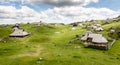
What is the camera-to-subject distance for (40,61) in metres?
37.8

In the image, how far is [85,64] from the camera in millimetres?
36344

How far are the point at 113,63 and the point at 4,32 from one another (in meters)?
80.2

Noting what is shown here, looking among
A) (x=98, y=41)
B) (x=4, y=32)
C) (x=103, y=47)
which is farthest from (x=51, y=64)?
(x=4, y=32)

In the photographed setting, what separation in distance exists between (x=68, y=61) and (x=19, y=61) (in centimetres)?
1118

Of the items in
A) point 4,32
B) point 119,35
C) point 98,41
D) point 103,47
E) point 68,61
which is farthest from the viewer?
point 4,32

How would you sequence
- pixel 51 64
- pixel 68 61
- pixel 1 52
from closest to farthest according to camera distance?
pixel 51 64, pixel 68 61, pixel 1 52

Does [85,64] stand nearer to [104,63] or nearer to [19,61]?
[104,63]

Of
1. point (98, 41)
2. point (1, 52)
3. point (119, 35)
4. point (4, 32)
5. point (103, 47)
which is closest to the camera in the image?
point (1, 52)

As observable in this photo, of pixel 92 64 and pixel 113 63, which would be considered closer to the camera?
pixel 92 64

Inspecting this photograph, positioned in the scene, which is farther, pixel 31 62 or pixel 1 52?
pixel 1 52

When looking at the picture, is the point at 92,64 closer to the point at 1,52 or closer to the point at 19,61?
the point at 19,61

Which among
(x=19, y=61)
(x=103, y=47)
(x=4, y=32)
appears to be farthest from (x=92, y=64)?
(x=4, y=32)

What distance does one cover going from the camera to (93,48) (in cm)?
5934

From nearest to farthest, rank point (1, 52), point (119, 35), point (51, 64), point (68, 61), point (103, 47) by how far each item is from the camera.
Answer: point (51, 64) < point (68, 61) < point (1, 52) < point (103, 47) < point (119, 35)
